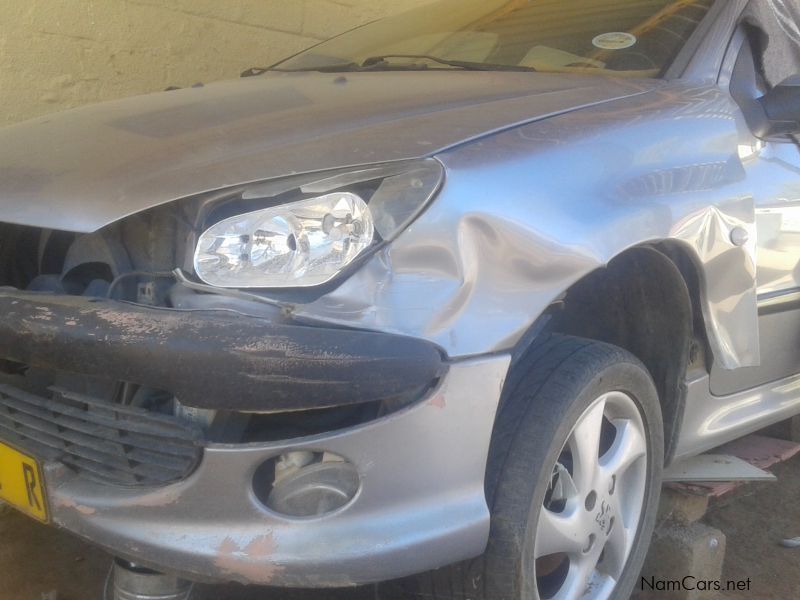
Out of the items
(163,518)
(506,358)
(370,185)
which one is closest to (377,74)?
(370,185)

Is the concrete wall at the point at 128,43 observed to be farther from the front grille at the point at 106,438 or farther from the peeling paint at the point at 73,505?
the peeling paint at the point at 73,505

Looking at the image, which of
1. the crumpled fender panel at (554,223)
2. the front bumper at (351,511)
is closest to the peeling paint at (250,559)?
the front bumper at (351,511)

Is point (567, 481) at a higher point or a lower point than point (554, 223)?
lower

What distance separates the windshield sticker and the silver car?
0.91ft

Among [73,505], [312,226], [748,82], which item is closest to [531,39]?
[748,82]

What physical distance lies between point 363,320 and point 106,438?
0.55 metres

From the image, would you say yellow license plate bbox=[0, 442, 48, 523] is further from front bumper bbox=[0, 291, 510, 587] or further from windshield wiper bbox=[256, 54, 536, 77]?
windshield wiper bbox=[256, 54, 536, 77]

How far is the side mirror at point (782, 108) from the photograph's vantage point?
2312mm

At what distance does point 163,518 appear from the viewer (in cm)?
152

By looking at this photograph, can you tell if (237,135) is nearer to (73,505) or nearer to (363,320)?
(363,320)

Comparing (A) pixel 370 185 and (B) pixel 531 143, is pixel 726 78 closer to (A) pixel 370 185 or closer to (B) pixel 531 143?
(B) pixel 531 143

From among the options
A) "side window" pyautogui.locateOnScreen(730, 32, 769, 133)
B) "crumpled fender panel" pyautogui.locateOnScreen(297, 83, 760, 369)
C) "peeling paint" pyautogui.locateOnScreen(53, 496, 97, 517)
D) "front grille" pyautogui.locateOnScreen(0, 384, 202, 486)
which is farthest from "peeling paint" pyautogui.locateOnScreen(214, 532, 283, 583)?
"side window" pyautogui.locateOnScreen(730, 32, 769, 133)

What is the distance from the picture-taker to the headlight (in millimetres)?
1545

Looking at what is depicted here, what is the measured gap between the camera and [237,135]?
1.81 m
